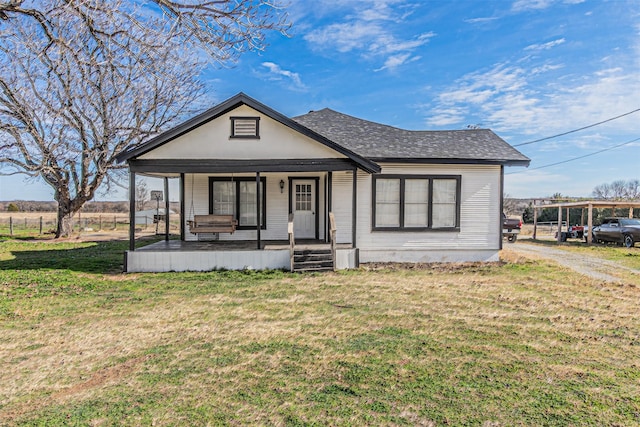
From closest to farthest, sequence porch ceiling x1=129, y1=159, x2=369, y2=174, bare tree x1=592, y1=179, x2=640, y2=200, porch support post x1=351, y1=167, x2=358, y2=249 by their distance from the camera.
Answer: porch ceiling x1=129, y1=159, x2=369, y2=174 → porch support post x1=351, y1=167, x2=358, y2=249 → bare tree x1=592, y1=179, x2=640, y2=200

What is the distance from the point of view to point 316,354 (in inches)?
181

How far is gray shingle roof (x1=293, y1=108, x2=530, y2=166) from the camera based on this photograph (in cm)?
1145

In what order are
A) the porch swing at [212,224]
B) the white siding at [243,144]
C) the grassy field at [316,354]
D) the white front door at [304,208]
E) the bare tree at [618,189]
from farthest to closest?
the bare tree at [618,189] < the white front door at [304,208] < the porch swing at [212,224] < the white siding at [243,144] < the grassy field at [316,354]

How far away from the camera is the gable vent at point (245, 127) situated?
10805mm

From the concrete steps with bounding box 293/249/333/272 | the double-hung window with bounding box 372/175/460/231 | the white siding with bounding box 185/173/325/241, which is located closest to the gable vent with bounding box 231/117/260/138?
the white siding with bounding box 185/173/325/241

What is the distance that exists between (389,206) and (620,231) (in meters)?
15.0

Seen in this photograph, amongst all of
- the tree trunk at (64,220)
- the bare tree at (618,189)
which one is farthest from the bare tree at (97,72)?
the bare tree at (618,189)

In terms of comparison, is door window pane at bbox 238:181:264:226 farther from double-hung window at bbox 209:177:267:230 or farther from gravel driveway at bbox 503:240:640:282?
gravel driveway at bbox 503:240:640:282

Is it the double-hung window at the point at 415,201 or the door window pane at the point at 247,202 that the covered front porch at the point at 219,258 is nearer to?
the double-hung window at the point at 415,201

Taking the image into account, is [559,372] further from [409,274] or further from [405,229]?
[405,229]

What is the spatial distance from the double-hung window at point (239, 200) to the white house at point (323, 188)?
34mm

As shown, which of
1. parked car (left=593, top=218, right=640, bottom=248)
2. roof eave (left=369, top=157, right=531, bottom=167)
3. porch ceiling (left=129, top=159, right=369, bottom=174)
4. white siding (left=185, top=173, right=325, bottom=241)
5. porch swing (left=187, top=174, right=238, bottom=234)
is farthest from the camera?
parked car (left=593, top=218, right=640, bottom=248)

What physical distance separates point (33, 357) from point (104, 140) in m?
17.8

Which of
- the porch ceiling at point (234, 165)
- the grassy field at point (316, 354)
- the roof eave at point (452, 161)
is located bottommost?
the grassy field at point (316, 354)
